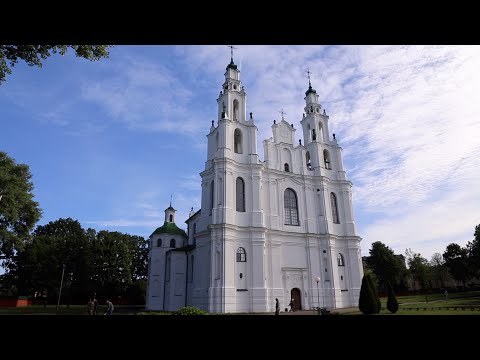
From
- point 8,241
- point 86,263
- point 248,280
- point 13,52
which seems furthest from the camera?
point 86,263

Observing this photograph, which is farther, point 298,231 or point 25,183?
point 298,231

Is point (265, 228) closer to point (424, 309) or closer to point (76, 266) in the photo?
point (424, 309)

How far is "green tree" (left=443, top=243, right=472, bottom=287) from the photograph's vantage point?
2435 inches

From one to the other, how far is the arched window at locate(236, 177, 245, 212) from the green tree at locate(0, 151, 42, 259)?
20.8m

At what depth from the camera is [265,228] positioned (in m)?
35.5

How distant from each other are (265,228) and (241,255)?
388 cm

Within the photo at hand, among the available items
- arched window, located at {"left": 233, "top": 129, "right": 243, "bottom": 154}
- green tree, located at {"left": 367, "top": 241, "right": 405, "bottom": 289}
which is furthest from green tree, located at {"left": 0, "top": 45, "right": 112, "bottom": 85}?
green tree, located at {"left": 367, "top": 241, "right": 405, "bottom": 289}

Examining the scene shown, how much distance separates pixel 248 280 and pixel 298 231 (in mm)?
9056

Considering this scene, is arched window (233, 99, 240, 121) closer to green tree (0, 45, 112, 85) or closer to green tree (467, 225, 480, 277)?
green tree (0, 45, 112, 85)

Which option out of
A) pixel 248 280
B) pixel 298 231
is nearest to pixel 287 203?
pixel 298 231
